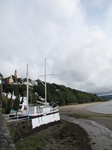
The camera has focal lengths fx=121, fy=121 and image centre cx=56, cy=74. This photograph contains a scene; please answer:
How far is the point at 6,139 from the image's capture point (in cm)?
359

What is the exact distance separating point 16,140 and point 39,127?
201 inches

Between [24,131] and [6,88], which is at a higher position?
[6,88]

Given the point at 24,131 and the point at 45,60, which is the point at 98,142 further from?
the point at 45,60

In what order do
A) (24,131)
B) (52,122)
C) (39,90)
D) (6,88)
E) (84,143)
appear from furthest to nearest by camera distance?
(39,90)
(6,88)
(52,122)
(24,131)
(84,143)

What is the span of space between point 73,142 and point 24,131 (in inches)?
227

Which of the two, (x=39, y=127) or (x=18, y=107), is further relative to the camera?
(x=18, y=107)

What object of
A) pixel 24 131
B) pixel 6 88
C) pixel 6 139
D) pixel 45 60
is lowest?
pixel 24 131

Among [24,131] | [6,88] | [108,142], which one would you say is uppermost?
[6,88]

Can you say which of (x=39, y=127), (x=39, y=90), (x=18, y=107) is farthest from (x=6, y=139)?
(x=39, y=90)

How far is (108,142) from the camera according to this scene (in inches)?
490

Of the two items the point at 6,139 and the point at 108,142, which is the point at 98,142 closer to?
the point at 108,142

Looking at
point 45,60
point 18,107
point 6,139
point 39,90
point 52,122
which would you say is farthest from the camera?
point 39,90

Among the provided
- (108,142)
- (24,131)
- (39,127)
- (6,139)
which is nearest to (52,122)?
(39,127)

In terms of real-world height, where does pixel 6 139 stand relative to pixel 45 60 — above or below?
below
